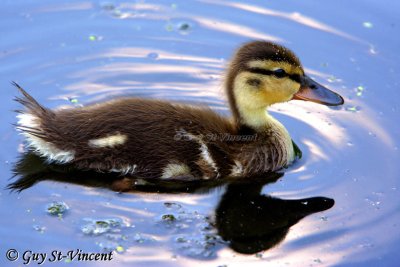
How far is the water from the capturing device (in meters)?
4.89

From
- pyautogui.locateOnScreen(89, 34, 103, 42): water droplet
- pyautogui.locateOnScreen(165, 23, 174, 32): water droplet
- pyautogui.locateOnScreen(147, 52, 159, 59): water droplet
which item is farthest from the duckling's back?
pyautogui.locateOnScreen(165, 23, 174, 32): water droplet

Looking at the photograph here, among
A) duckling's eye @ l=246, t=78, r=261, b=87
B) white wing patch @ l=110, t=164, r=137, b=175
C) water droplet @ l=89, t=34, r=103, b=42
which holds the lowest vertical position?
white wing patch @ l=110, t=164, r=137, b=175

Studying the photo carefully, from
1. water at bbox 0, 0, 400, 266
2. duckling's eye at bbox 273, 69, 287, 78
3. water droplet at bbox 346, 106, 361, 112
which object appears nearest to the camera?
water at bbox 0, 0, 400, 266

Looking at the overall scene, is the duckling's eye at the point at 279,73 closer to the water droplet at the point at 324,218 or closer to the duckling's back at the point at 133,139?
the duckling's back at the point at 133,139

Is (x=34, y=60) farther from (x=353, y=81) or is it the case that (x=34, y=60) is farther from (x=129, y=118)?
(x=353, y=81)

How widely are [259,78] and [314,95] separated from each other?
48 centimetres

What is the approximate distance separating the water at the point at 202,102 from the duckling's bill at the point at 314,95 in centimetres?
32

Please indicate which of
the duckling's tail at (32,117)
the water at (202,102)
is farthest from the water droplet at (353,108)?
the duckling's tail at (32,117)

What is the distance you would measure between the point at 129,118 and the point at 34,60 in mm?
1788

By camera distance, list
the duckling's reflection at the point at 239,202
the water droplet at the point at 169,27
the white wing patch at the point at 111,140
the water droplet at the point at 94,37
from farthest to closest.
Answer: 1. the water droplet at the point at 169,27
2. the water droplet at the point at 94,37
3. the white wing patch at the point at 111,140
4. the duckling's reflection at the point at 239,202

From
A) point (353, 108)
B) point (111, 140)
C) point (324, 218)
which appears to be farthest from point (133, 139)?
point (353, 108)

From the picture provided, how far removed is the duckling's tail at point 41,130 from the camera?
5.38 metres

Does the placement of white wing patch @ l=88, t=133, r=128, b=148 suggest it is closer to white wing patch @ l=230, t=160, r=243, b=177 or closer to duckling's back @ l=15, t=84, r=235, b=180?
duckling's back @ l=15, t=84, r=235, b=180

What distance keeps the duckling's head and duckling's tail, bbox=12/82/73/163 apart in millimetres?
1214
